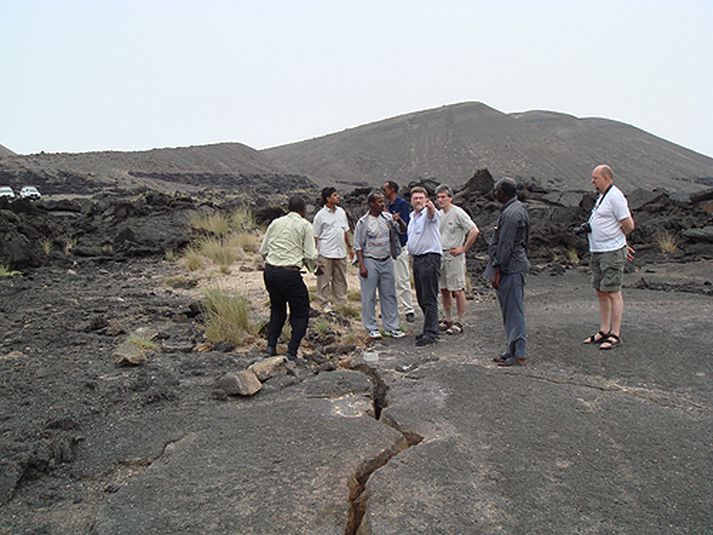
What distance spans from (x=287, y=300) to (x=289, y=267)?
0.36m

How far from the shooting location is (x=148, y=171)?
54.4 metres

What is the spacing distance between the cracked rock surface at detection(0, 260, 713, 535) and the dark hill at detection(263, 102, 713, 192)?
2094 inches

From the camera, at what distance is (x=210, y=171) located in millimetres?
62625

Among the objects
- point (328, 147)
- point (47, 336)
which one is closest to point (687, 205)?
point (47, 336)

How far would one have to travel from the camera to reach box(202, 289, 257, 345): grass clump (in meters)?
6.93

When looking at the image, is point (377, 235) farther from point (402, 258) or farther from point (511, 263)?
point (511, 263)

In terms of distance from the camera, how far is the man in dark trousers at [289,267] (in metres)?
6.07

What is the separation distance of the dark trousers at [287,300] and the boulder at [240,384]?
107cm

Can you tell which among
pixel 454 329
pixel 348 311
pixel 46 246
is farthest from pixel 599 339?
pixel 46 246

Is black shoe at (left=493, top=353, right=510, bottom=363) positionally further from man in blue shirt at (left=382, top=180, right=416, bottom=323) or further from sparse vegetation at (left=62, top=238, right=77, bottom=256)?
sparse vegetation at (left=62, top=238, right=77, bottom=256)

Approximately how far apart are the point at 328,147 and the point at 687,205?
7453cm

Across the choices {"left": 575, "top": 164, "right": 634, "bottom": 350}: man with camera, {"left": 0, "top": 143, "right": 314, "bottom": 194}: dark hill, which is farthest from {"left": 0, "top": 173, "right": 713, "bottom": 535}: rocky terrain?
{"left": 0, "top": 143, "right": 314, "bottom": 194}: dark hill

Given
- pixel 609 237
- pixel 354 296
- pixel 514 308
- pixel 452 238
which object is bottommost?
pixel 354 296

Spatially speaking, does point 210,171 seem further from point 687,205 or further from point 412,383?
point 412,383
